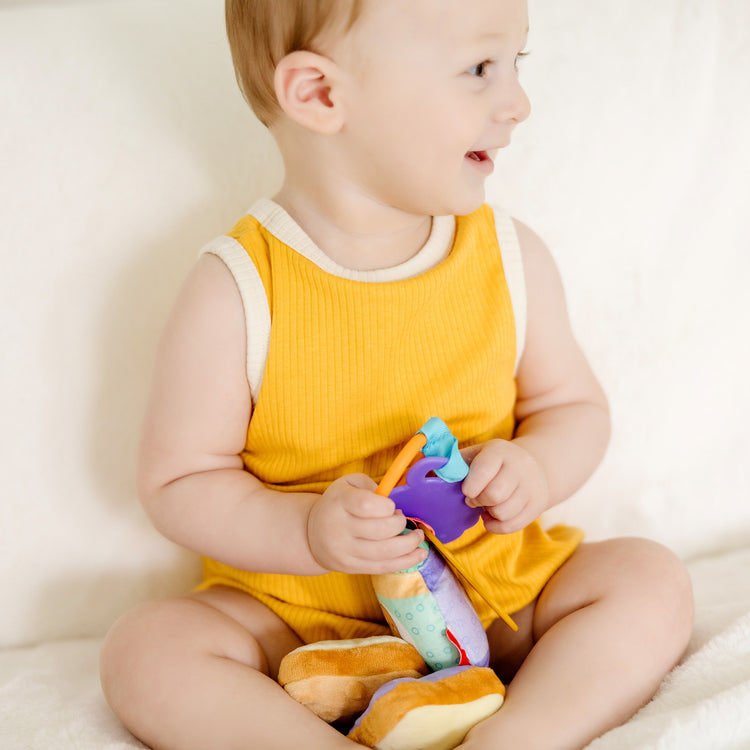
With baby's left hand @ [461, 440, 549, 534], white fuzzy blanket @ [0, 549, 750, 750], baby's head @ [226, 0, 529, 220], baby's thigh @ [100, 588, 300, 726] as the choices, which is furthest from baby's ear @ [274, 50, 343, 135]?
white fuzzy blanket @ [0, 549, 750, 750]

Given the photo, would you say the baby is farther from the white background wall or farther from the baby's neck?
the white background wall

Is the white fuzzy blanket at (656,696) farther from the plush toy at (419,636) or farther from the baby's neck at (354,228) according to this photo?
the baby's neck at (354,228)

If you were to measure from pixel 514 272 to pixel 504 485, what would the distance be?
26 cm

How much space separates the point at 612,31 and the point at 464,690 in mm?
766

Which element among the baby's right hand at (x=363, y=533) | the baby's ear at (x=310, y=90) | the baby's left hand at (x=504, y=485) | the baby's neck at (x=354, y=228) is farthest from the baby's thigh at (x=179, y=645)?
the baby's ear at (x=310, y=90)

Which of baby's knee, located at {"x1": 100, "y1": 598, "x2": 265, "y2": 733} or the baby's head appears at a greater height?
the baby's head

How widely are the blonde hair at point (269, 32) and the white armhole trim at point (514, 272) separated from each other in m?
0.26

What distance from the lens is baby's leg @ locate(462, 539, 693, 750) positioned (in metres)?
0.70

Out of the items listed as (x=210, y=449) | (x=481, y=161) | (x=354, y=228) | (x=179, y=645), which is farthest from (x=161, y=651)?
(x=481, y=161)

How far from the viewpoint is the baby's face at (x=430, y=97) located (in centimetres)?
79

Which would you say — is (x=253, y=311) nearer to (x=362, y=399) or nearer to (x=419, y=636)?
(x=362, y=399)

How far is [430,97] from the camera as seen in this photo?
0.81m

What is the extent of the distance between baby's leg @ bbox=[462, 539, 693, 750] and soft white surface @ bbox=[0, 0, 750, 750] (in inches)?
6.7

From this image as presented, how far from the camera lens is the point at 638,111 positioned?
1.08 metres
